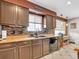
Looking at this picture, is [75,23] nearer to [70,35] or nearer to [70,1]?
[70,35]

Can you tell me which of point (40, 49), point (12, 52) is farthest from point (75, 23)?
point (12, 52)

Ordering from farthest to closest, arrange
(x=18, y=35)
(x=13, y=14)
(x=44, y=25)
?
(x=44, y=25) → (x=18, y=35) → (x=13, y=14)

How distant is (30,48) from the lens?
443 cm

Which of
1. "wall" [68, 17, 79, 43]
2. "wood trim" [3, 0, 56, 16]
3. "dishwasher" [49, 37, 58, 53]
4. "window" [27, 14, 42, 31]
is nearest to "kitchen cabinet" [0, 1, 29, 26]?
"wood trim" [3, 0, 56, 16]

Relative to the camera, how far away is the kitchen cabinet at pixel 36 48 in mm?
4678

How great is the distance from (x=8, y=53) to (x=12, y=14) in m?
1.40

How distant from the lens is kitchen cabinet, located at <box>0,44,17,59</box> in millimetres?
3218

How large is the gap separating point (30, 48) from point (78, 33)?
753 centimetres

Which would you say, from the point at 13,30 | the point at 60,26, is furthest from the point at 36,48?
the point at 60,26

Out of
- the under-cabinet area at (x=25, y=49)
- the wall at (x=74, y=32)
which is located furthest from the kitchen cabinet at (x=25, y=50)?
the wall at (x=74, y=32)

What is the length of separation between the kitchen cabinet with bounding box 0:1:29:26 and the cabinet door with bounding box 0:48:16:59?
92cm

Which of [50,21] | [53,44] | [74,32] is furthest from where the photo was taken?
[74,32]

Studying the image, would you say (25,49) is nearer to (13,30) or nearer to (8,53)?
(8,53)

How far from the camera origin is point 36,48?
4852 millimetres
